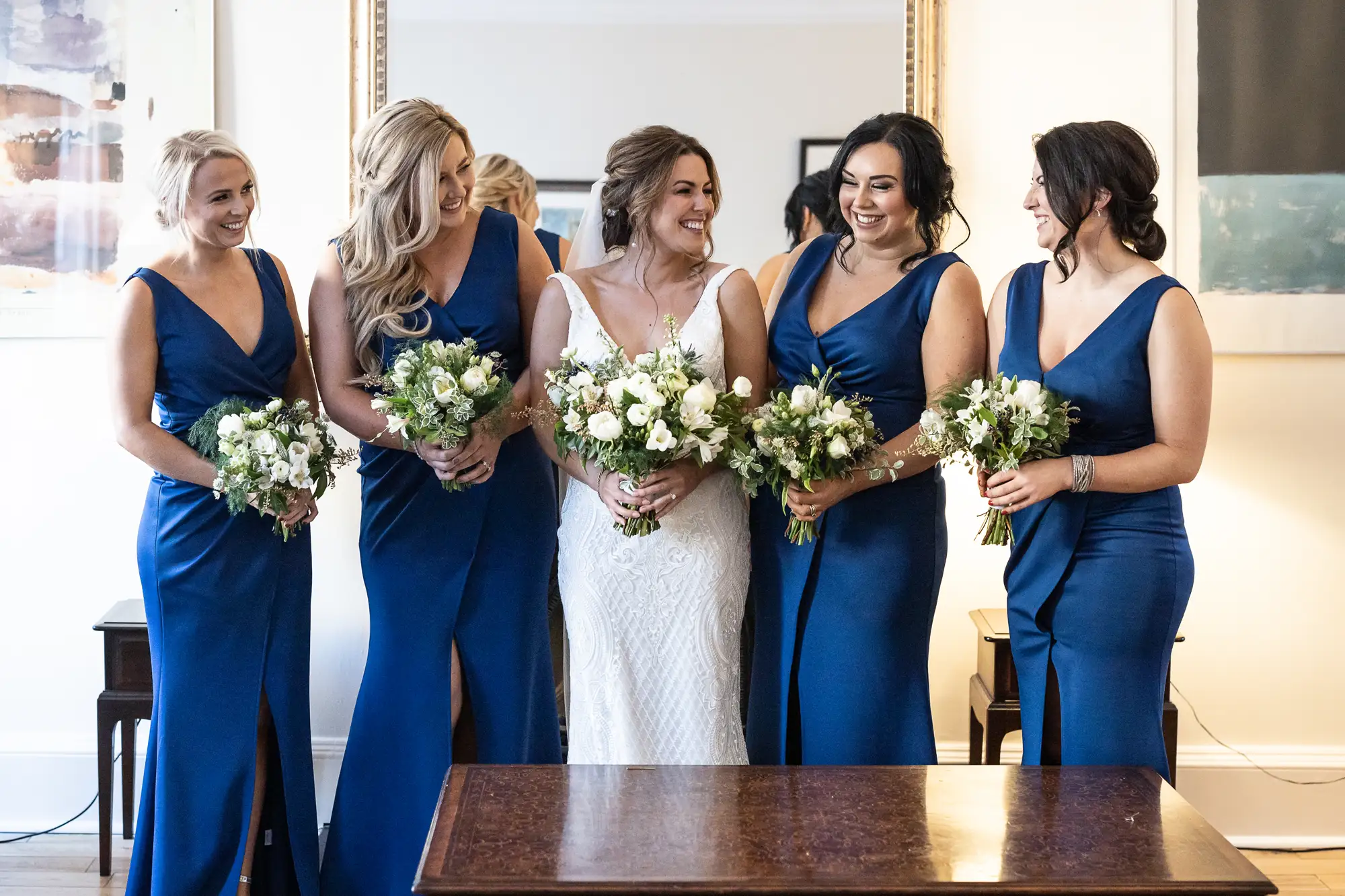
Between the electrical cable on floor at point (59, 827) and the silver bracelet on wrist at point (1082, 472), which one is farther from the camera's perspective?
the electrical cable on floor at point (59, 827)

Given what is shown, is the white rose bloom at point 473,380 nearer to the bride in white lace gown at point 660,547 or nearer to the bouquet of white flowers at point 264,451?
the bride in white lace gown at point 660,547

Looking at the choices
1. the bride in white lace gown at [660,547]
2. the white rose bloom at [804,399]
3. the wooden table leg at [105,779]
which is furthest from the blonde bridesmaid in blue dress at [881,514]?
the wooden table leg at [105,779]

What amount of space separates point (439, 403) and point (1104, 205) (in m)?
1.57

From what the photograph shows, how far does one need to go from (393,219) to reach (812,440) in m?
1.22

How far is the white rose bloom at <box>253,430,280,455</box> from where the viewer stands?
2.85m

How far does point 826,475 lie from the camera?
2852 millimetres

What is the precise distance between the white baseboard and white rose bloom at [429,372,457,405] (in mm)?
2358

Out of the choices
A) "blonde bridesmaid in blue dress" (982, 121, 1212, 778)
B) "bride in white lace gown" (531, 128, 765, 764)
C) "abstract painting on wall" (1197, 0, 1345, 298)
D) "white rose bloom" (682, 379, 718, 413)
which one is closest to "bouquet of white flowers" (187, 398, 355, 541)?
"bride in white lace gown" (531, 128, 765, 764)

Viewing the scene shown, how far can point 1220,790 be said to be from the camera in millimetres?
4219

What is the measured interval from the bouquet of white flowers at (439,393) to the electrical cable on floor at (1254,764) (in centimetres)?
267

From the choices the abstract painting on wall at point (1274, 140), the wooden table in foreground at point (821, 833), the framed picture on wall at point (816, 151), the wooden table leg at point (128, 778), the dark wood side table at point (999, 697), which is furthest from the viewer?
the framed picture on wall at point (816, 151)

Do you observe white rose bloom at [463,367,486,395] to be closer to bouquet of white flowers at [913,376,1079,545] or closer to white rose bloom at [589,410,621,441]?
white rose bloom at [589,410,621,441]

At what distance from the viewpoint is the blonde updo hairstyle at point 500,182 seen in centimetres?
404

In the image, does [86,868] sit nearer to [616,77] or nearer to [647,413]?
[647,413]
